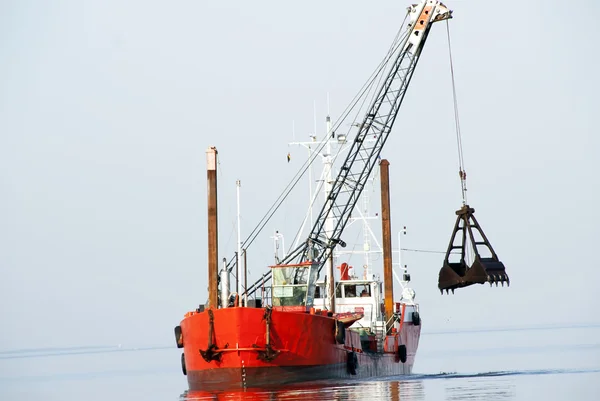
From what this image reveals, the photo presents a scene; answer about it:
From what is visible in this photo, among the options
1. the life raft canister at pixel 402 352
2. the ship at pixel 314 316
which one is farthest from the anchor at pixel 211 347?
the life raft canister at pixel 402 352

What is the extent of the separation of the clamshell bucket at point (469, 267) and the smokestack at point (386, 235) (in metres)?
14.4

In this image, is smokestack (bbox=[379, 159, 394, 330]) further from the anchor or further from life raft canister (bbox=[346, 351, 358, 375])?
the anchor

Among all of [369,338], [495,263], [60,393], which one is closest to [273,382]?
[495,263]

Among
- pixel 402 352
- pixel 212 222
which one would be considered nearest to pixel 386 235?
pixel 402 352

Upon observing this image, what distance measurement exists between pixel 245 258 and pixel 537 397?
1421cm

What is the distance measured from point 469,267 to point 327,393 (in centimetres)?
752

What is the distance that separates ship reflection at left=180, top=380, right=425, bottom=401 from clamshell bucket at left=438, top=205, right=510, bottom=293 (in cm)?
387

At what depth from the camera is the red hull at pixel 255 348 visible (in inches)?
1467

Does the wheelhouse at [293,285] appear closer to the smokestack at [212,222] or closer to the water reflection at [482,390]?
the smokestack at [212,222]

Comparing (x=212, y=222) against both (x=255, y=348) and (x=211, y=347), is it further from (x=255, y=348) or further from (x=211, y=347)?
(x=255, y=348)

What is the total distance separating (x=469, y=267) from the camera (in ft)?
124

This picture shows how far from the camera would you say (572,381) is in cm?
3878

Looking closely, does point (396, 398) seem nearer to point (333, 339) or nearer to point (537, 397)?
point (537, 397)

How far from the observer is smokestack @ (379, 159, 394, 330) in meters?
52.8
